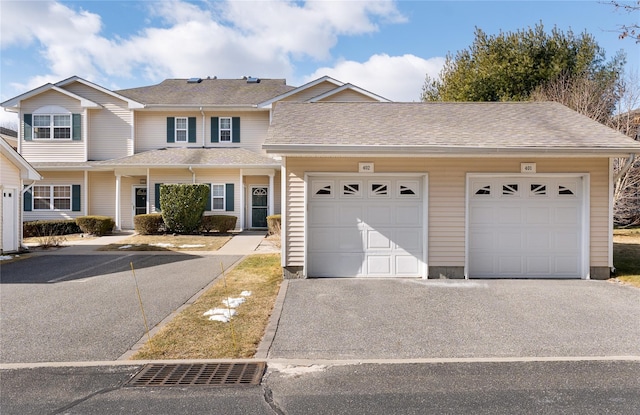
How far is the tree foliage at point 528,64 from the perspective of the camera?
24906 mm

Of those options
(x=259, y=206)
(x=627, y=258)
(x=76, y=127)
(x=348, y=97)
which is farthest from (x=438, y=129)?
(x=76, y=127)

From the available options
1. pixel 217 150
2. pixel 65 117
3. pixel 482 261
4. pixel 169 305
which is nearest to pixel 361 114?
pixel 482 261

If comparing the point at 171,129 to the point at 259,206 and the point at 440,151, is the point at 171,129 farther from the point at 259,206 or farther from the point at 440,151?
the point at 440,151

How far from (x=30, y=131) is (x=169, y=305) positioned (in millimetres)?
19137

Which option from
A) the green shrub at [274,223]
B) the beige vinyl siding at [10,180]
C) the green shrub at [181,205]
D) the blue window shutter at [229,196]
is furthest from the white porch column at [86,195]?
the green shrub at [274,223]

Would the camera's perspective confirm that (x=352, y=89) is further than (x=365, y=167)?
Yes

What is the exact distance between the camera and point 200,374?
4.63 metres

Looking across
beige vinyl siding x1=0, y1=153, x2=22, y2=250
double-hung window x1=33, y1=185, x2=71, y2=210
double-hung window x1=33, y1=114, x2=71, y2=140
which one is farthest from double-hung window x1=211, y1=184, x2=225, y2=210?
double-hung window x1=33, y1=114, x2=71, y2=140

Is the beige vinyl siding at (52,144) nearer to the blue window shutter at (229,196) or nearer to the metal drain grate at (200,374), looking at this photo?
the blue window shutter at (229,196)

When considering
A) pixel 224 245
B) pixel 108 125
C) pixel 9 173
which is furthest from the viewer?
pixel 108 125

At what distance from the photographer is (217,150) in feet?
71.3

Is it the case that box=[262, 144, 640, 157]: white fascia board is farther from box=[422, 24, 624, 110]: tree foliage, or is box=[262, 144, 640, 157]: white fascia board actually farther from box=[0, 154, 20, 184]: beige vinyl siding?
box=[422, 24, 624, 110]: tree foliage

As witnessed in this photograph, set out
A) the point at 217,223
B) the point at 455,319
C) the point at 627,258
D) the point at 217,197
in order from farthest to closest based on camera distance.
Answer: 1. the point at 217,197
2. the point at 217,223
3. the point at 627,258
4. the point at 455,319

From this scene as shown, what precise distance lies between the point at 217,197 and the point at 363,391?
57.3 ft
